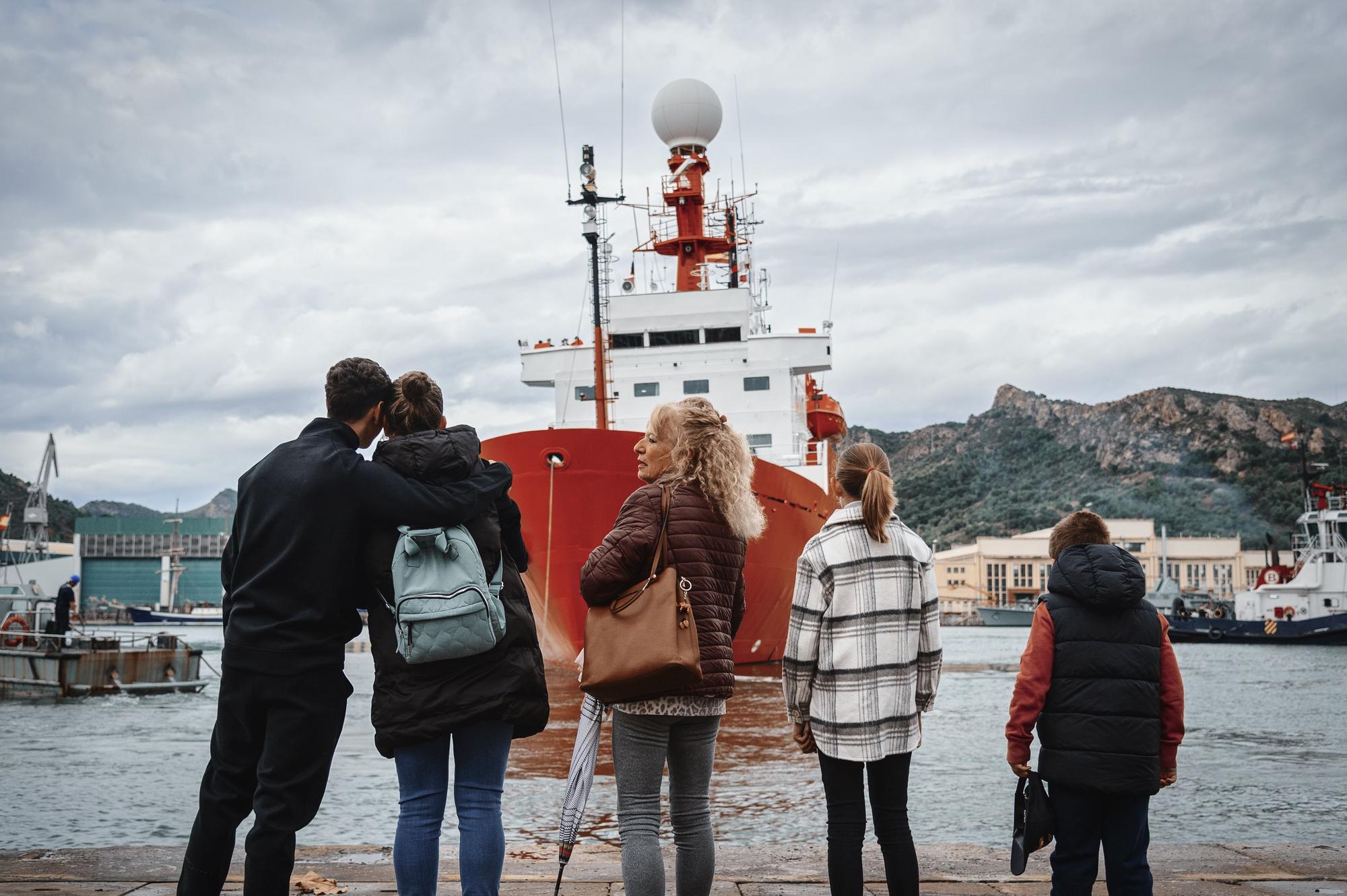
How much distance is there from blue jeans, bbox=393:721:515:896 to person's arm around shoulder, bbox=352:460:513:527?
569mm

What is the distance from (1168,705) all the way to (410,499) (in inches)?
92.1

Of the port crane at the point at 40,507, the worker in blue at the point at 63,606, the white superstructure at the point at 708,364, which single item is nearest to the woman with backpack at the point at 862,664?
the white superstructure at the point at 708,364

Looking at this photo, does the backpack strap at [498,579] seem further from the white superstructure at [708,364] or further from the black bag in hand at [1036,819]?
the white superstructure at [708,364]

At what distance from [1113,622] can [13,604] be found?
27413 millimetres

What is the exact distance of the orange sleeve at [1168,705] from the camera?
3.33 metres

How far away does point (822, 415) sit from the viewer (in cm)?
2434

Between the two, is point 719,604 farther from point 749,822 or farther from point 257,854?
point 749,822

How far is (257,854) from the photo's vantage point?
2.84m

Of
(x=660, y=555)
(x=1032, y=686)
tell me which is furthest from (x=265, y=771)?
(x=1032, y=686)

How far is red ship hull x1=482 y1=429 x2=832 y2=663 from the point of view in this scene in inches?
564

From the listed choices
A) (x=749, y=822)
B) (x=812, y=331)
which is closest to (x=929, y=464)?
(x=812, y=331)

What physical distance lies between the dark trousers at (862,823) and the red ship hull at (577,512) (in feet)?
33.0

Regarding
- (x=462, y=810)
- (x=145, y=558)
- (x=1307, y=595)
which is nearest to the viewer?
(x=462, y=810)

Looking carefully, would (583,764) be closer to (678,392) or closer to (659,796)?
(659,796)
